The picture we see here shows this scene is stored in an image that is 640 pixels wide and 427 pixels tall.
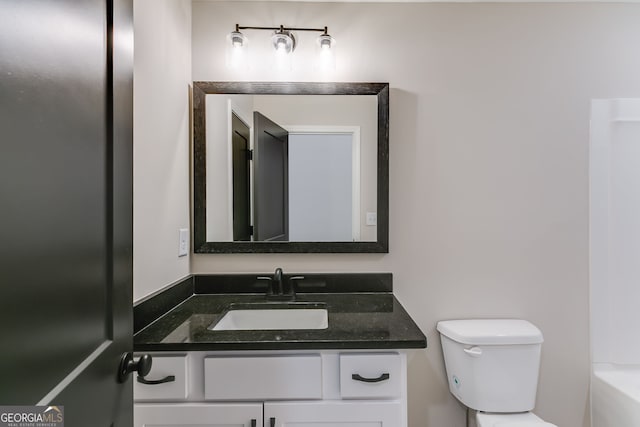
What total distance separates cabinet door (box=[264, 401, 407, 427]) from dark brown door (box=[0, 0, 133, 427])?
500 millimetres

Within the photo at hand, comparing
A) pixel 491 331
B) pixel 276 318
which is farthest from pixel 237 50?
pixel 491 331

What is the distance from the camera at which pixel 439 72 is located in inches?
71.2

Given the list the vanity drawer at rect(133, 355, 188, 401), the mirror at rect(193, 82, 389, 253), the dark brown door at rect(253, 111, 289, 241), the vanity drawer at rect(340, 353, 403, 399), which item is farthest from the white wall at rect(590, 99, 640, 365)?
the vanity drawer at rect(133, 355, 188, 401)

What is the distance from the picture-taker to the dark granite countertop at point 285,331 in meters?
1.14

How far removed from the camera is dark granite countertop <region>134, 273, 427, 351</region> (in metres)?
1.14

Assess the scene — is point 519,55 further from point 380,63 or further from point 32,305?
point 32,305

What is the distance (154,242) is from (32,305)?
0.89 m

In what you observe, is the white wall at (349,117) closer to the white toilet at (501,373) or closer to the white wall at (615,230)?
the white toilet at (501,373)

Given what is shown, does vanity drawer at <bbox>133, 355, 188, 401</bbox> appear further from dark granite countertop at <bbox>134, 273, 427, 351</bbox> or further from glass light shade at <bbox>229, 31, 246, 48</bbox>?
glass light shade at <bbox>229, 31, 246, 48</bbox>

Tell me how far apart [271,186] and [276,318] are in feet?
2.14

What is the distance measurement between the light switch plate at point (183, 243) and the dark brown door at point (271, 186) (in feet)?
1.07

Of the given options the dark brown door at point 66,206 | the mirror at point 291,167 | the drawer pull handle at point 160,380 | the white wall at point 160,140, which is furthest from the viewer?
the mirror at point 291,167

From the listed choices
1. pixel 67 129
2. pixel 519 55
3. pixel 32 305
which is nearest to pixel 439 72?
pixel 519 55
